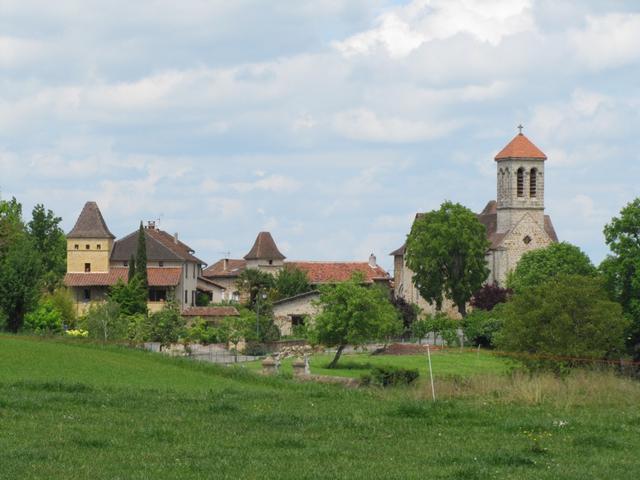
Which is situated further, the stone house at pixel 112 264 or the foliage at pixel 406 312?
the stone house at pixel 112 264

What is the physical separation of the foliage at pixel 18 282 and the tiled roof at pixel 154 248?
42445mm

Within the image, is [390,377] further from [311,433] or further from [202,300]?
[202,300]

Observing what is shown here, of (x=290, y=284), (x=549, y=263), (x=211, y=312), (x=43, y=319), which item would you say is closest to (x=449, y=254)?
(x=549, y=263)

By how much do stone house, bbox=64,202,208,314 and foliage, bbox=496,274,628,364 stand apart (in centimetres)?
5399

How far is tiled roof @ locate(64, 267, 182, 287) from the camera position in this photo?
336ft

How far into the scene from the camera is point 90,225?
10731 centimetres

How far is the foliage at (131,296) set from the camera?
90094 mm

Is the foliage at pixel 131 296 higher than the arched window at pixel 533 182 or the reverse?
the reverse

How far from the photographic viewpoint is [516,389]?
2828cm

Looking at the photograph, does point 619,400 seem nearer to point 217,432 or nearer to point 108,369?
point 217,432

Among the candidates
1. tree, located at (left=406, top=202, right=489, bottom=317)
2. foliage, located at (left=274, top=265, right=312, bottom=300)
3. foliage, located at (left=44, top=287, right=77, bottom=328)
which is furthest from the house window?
tree, located at (left=406, top=202, right=489, bottom=317)

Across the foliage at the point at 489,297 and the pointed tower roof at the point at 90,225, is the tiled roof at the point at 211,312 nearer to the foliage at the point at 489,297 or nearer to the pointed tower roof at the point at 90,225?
the pointed tower roof at the point at 90,225

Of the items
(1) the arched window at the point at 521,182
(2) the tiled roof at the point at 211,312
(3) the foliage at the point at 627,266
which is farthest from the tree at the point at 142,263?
(3) the foliage at the point at 627,266

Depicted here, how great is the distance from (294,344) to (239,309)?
60.4 feet
